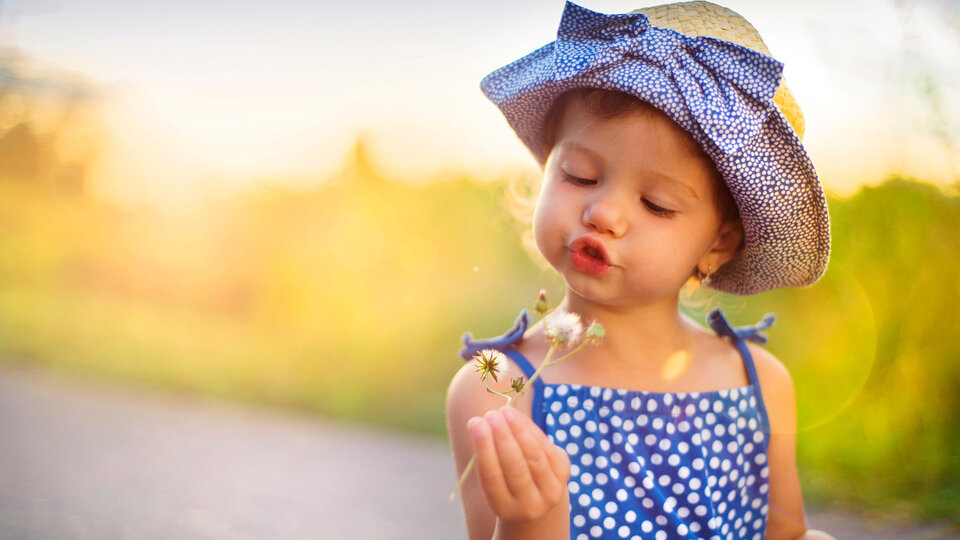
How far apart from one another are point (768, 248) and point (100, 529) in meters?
2.36

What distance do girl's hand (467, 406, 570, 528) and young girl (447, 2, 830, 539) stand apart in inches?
3.2

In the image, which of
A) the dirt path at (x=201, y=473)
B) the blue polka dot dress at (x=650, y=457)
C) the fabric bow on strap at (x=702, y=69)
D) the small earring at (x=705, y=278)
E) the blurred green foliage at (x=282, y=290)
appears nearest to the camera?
the fabric bow on strap at (x=702, y=69)

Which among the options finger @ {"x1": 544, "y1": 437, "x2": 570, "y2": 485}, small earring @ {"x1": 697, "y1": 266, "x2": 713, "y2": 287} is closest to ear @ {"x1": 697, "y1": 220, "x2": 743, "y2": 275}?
small earring @ {"x1": 697, "y1": 266, "x2": 713, "y2": 287}

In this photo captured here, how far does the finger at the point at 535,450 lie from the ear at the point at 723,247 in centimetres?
76

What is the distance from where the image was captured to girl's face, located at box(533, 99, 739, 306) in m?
1.44

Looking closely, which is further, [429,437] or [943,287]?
[429,437]

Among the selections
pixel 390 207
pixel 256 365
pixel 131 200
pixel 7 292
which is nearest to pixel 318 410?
pixel 256 365

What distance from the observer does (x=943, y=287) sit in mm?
3025

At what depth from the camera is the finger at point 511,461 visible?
1.06 metres

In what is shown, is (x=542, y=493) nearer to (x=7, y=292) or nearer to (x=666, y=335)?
(x=666, y=335)

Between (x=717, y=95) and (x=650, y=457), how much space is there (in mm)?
773

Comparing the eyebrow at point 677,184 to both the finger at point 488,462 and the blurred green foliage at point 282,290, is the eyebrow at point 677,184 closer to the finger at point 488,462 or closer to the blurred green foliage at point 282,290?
the finger at point 488,462

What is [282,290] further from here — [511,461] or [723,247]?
[511,461]

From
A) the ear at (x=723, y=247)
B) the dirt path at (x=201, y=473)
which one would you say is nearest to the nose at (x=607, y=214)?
the ear at (x=723, y=247)
